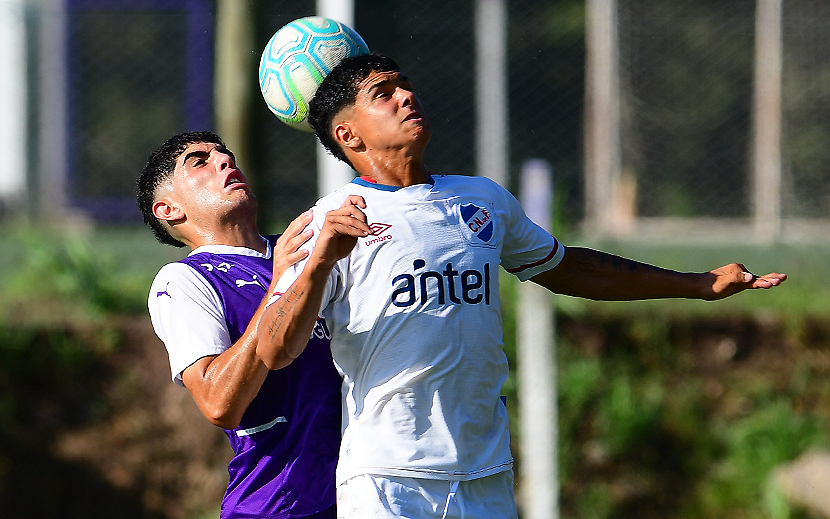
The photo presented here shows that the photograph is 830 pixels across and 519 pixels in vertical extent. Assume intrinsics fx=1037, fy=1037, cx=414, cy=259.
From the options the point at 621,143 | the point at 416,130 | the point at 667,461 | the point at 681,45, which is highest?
the point at 681,45

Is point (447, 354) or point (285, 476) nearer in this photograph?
point (447, 354)

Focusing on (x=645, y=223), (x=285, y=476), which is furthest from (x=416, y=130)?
(x=645, y=223)

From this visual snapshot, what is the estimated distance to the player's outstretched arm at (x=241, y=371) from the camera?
107 inches

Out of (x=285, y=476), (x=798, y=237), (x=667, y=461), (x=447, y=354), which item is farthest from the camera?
(x=798, y=237)

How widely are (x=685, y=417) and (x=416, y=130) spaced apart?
194 inches

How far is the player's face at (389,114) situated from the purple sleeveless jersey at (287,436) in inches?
22.8

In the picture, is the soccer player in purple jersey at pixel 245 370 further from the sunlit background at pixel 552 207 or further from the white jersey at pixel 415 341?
→ the sunlit background at pixel 552 207

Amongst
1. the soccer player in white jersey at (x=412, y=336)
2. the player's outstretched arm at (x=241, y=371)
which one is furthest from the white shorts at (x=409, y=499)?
the player's outstretched arm at (x=241, y=371)

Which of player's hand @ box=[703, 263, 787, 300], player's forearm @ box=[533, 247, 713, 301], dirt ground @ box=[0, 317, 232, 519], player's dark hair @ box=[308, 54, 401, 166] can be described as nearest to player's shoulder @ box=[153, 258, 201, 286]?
player's dark hair @ box=[308, 54, 401, 166]

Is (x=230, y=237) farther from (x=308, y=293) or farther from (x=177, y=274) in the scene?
(x=308, y=293)

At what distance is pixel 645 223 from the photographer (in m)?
9.62

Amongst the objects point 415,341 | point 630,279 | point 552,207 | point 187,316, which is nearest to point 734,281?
point 630,279

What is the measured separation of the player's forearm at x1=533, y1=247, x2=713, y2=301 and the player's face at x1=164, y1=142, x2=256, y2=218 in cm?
102

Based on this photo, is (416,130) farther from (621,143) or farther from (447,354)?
(621,143)
